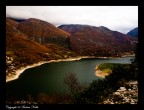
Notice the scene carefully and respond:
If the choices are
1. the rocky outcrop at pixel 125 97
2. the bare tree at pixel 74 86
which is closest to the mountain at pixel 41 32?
the bare tree at pixel 74 86

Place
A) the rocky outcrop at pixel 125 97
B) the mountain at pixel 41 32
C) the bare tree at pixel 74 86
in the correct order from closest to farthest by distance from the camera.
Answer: the rocky outcrop at pixel 125 97
the bare tree at pixel 74 86
the mountain at pixel 41 32

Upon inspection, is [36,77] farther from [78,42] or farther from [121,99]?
[78,42]

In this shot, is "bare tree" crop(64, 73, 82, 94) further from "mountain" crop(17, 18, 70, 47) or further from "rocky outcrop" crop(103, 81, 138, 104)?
"mountain" crop(17, 18, 70, 47)

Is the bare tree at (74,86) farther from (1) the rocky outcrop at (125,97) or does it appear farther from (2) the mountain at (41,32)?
(2) the mountain at (41,32)

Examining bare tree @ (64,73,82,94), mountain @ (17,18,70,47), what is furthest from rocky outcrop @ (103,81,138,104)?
mountain @ (17,18,70,47)

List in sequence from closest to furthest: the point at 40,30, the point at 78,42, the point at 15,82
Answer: the point at 15,82 < the point at 40,30 < the point at 78,42

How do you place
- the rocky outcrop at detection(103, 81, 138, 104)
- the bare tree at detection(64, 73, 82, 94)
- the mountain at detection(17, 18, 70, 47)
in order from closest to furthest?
the rocky outcrop at detection(103, 81, 138, 104)
the bare tree at detection(64, 73, 82, 94)
the mountain at detection(17, 18, 70, 47)

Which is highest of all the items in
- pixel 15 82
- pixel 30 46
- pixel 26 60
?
pixel 30 46
